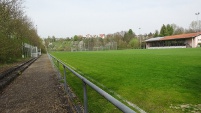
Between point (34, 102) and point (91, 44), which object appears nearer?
point (34, 102)

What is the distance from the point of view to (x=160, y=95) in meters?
6.44

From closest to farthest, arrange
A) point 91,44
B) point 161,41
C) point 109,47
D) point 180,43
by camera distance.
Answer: point 180,43, point 161,41, point 109,47, point 91,44

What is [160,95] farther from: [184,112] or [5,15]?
[5,15]

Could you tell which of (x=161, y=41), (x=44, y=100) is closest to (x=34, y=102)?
(x=44, y=100)

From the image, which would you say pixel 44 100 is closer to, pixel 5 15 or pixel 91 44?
pixel 5 15

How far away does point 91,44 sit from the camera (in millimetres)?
112500

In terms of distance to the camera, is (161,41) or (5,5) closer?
(5,5)

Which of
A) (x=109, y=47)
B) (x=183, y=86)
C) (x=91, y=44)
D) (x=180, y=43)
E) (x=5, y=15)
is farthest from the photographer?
(x=91, y=44)

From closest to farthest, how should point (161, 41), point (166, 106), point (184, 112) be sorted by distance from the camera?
1. point (184, 112)
2. point (166, 106)
3. point (161, 41)

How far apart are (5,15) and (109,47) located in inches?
3221

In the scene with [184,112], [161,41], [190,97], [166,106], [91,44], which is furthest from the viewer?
[91,44]

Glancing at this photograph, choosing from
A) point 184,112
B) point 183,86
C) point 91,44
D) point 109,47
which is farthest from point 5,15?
point 91,44

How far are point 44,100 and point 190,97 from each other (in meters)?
4.32

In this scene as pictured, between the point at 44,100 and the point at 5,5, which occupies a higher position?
the point at 5,5
